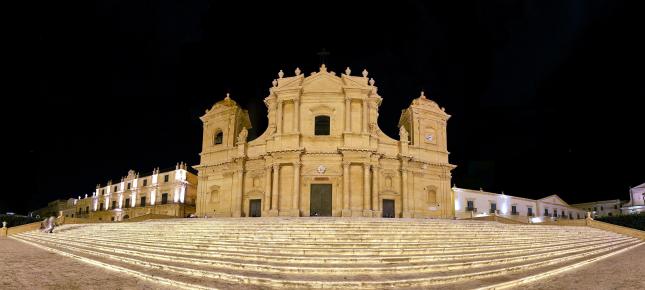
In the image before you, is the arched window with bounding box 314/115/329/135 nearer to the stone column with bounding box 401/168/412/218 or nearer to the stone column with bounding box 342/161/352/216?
the stone column with bounding box 342/161/352/216

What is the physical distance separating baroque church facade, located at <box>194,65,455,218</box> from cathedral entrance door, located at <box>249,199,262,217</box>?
8cm

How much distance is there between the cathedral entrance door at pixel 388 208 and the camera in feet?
99.2

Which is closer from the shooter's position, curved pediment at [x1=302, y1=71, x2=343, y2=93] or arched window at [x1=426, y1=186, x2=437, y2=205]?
curved pediment at [x1=302, y1=71, x2=343, y2=93]

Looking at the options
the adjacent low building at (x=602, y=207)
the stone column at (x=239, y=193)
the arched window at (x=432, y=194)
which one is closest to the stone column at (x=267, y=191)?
the stone column at (x=239, y=193)

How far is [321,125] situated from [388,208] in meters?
8.00

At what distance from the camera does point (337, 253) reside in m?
13.0

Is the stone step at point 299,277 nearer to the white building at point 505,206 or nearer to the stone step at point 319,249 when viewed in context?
the stone step at point 319,249

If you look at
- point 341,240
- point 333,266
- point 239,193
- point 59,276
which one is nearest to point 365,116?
point 239,193

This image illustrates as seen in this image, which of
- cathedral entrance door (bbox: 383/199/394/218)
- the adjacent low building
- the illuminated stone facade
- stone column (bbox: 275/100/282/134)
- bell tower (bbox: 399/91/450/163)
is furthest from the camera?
the adjacent low building

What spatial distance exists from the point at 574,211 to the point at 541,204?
12.4 metres

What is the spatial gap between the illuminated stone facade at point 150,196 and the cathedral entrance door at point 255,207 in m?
24.1

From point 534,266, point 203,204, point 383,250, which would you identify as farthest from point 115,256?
point 203,204

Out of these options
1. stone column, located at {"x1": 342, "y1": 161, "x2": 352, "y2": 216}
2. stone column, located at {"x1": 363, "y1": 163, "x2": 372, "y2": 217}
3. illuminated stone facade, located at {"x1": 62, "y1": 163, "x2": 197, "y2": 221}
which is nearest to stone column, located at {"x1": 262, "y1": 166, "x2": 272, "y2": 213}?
stone column, located at {"x1": 342, "y1": 161, "x2": 352, "y2": 216}

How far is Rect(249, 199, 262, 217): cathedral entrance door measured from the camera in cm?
3086
